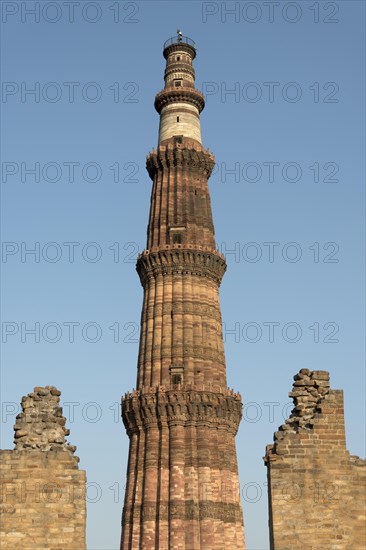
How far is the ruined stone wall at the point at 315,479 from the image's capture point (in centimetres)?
1672

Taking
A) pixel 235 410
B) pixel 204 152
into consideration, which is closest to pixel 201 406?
pixel 235 410

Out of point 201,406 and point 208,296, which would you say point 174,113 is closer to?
point 208,296

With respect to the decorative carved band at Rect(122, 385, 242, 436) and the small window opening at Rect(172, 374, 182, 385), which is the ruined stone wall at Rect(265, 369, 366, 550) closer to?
the decorative carved band at Rect(122, 385, 242, 436)

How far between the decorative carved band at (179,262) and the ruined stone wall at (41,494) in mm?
21545

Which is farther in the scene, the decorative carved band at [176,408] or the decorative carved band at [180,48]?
the decorative carved band at [180,48]

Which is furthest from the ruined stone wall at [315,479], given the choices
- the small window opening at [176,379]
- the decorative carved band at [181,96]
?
the decorative carved band at [181,96]

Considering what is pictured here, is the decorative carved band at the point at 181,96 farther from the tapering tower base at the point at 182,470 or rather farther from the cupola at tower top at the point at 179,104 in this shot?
the tapering tower base at the point at 182,470

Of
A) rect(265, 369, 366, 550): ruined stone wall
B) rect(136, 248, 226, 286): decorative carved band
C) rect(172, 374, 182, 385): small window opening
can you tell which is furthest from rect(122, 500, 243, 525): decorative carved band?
rect(265, 369, 366, 550): ruined stone wall

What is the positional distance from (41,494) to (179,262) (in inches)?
896

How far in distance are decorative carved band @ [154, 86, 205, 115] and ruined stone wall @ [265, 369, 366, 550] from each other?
2783 cm

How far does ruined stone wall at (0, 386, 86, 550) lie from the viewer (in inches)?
651

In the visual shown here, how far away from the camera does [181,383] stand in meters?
35.8

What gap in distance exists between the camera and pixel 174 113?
43438 mm

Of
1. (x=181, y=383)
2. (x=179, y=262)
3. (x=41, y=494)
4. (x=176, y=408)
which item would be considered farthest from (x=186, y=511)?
(x=41, y=494)
